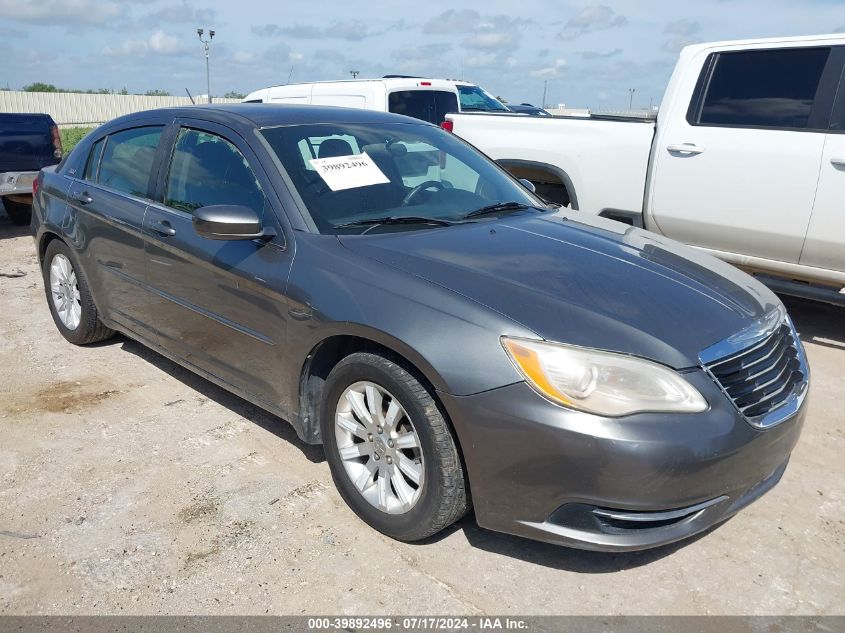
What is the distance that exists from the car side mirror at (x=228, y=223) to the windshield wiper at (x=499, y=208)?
102cm

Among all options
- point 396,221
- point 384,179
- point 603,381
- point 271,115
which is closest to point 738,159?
point 384,179

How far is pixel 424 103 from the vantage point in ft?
30.9

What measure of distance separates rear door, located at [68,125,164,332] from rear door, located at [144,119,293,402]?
0.57ft

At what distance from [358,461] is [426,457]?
48 centimetres

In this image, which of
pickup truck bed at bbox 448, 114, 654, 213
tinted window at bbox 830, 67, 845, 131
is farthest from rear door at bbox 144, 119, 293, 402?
tinted window at bbox 830, 67, 845, 131

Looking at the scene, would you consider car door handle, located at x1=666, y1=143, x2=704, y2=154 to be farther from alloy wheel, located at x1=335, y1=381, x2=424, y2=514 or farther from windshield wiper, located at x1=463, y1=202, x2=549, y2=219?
alloy wheel, located at x1=335, y1=381, x2=424, y2=514

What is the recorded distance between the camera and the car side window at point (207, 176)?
11.1ft

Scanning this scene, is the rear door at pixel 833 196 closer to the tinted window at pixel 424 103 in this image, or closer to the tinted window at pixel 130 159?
the tinted window at pixel 130 159

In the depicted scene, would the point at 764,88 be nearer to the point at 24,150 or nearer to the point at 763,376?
the point at 763,376

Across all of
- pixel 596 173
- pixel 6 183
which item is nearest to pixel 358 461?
pixel 596 173

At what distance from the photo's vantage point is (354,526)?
2.97 m

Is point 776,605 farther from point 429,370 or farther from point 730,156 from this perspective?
point 730,156

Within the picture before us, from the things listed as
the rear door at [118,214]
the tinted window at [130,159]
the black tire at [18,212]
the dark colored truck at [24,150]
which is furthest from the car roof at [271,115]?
the black tire at [18,212]

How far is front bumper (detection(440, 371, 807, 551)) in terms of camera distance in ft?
7.49
